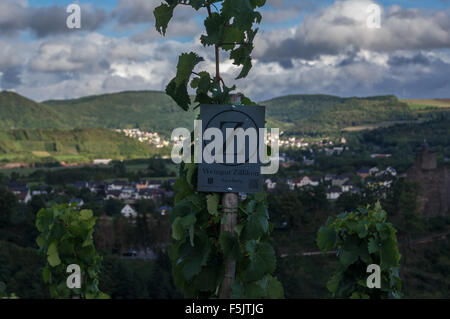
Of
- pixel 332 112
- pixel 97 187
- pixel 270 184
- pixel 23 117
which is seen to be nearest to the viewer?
pixel 270 184

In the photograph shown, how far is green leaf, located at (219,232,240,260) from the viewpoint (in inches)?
128

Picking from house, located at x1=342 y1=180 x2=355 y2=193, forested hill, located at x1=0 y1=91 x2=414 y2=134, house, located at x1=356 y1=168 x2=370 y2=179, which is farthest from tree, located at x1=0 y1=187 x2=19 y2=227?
forested hill, located at x1=0 y1=91 x2=414 y2=134

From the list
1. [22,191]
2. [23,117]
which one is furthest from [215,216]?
[23,117]

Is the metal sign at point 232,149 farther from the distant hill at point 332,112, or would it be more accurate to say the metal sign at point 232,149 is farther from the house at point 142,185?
the distant hill at point 332,112

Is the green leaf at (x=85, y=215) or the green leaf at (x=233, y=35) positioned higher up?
the green leaf at (x=233, y=35)

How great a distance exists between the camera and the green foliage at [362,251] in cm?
598

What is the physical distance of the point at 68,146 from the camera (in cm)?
13350

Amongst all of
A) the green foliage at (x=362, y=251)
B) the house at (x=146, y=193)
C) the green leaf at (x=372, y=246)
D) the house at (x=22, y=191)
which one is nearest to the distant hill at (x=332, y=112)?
the house at (x=146, y=193)

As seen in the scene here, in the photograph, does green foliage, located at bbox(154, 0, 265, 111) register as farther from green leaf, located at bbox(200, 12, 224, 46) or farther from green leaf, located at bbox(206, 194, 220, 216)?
green leaf, located at bbox(206, 194, 220, 216)

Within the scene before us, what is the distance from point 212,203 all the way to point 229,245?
0.96ft

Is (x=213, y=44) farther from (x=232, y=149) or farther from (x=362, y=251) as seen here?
(x=362, y=251)

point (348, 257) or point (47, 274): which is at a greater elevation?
point (348, 257)

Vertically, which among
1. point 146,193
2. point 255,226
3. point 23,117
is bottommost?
point 146,193

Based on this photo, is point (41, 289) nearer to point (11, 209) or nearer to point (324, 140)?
point (11, 209)
